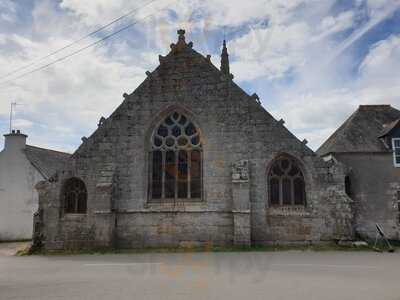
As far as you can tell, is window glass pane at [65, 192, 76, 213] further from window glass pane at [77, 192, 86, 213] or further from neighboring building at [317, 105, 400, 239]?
neighboring building at [317, 105, 400, 239]

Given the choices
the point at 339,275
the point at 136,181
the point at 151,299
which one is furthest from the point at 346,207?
the point at 151,299

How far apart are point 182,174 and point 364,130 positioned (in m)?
9.19

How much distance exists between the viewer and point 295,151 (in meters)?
14.4

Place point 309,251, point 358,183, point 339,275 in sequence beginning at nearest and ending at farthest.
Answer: point 339,275
point 309,251
point 358,183

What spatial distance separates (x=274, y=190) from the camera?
1452 centimetres

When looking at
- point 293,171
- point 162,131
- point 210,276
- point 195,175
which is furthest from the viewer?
point 162,131

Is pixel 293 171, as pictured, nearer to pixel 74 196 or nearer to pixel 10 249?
pixel 74 196

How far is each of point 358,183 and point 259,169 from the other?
16.5 feet

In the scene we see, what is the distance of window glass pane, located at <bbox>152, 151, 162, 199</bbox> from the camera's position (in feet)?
49.0

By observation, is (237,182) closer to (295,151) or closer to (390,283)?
(295,151)

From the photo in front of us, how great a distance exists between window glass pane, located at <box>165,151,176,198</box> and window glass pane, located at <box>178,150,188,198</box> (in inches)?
10.1

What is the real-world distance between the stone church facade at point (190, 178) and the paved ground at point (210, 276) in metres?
1.83

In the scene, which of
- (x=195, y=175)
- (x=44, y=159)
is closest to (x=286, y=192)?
(x=195, y=175)

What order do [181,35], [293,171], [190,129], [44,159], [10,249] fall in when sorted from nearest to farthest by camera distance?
[293,171]
[190,129]
[181,35]
[10,249]
[44,159]
